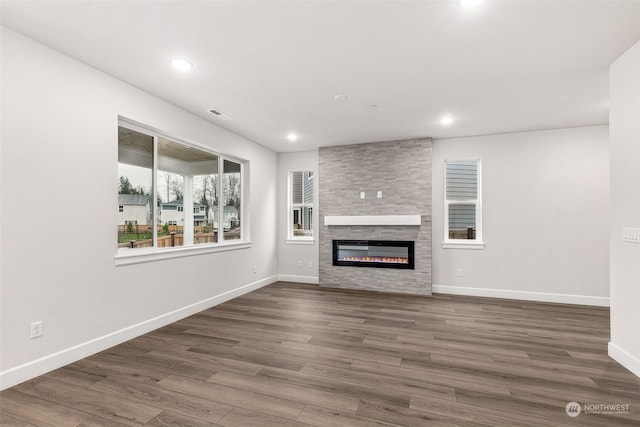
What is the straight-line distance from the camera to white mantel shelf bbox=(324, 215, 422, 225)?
524 centimetres

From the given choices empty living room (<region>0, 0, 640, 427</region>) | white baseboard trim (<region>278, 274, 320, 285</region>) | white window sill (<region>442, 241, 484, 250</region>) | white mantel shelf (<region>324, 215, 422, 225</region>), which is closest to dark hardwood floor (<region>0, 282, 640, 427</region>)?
empty living room (<region>0, 0, 640, 427</region>)

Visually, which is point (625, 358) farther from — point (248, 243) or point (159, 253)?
point (248, 243)

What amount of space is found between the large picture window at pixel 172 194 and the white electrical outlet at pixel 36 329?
948mm

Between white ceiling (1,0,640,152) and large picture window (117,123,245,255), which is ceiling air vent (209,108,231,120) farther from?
large picture window (117,123,245,255)

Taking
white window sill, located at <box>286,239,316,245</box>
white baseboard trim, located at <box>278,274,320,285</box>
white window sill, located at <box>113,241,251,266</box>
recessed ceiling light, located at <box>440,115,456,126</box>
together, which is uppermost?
recessed ceiling light, located at <box>440,115,456,126</box>

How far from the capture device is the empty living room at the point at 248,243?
6.91 ft

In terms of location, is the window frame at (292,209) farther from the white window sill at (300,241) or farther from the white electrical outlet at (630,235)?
the white electrical outlet at (630,235)

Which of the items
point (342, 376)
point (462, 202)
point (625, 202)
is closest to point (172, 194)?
point (342, 376)

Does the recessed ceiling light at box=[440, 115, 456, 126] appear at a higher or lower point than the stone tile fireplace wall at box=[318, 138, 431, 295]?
higher

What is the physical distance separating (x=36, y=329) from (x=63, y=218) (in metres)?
0.90

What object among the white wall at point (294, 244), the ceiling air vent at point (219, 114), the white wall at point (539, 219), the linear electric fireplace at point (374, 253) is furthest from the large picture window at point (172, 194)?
the white wall at point (539, 219)

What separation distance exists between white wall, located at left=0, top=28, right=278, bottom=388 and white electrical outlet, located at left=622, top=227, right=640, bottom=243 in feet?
14.9

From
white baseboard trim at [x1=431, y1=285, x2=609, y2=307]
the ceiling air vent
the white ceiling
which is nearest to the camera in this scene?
the white ceiling

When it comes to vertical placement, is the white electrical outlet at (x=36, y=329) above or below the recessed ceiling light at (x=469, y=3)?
below
